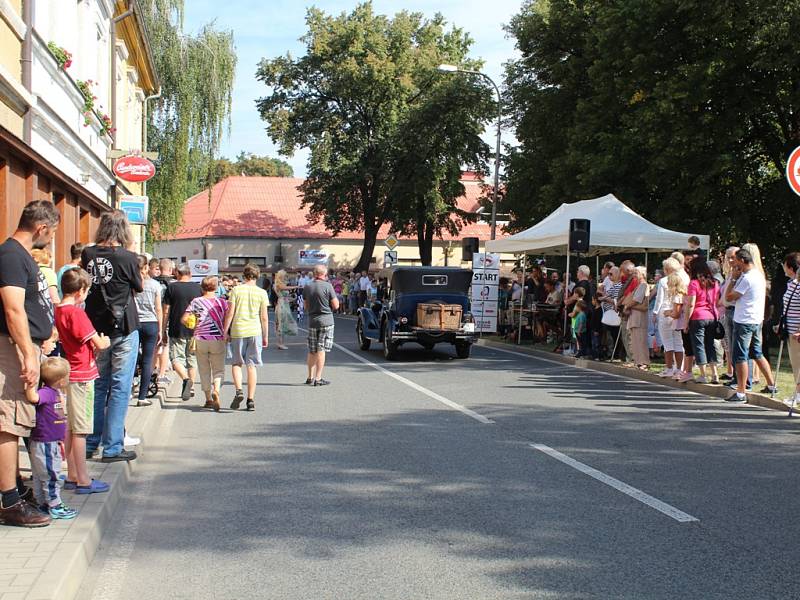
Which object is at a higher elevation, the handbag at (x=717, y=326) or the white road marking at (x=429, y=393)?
the handbag at (x=717, y=326)

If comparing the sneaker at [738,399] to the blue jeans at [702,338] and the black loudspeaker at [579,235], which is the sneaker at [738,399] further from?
the black loudspeaker at [579,235]

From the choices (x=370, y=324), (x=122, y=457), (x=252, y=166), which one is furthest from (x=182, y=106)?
(x=252, y=166)

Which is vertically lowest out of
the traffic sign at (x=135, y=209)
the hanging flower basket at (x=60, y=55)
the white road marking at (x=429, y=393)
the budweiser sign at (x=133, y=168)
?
the white road marking at (x=429, y=393)

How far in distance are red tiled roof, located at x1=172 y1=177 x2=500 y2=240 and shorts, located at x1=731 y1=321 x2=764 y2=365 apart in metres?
46.2

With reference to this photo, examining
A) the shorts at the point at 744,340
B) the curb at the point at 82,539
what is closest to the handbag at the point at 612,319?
the shorts at the point at 744,340

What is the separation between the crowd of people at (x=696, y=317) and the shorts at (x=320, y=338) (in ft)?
16.8

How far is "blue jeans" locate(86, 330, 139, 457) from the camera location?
7055 mm

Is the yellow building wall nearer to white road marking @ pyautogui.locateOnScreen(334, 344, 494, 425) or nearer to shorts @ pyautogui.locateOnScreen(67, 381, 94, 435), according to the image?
shorts @ pyautogui.locateOnScreen(67, 381, 94, 435)

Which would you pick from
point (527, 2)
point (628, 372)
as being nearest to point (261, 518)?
point (628, 372)

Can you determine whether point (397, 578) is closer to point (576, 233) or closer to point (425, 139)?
point (576, 233)

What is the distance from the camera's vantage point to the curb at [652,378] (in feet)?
37.4

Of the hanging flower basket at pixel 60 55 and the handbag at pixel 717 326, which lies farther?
the hanging flower basket at pixel 60 55

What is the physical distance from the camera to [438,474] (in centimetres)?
725

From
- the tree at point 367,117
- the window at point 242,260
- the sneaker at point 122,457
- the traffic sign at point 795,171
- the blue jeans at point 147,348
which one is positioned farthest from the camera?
the window at point 242,260
